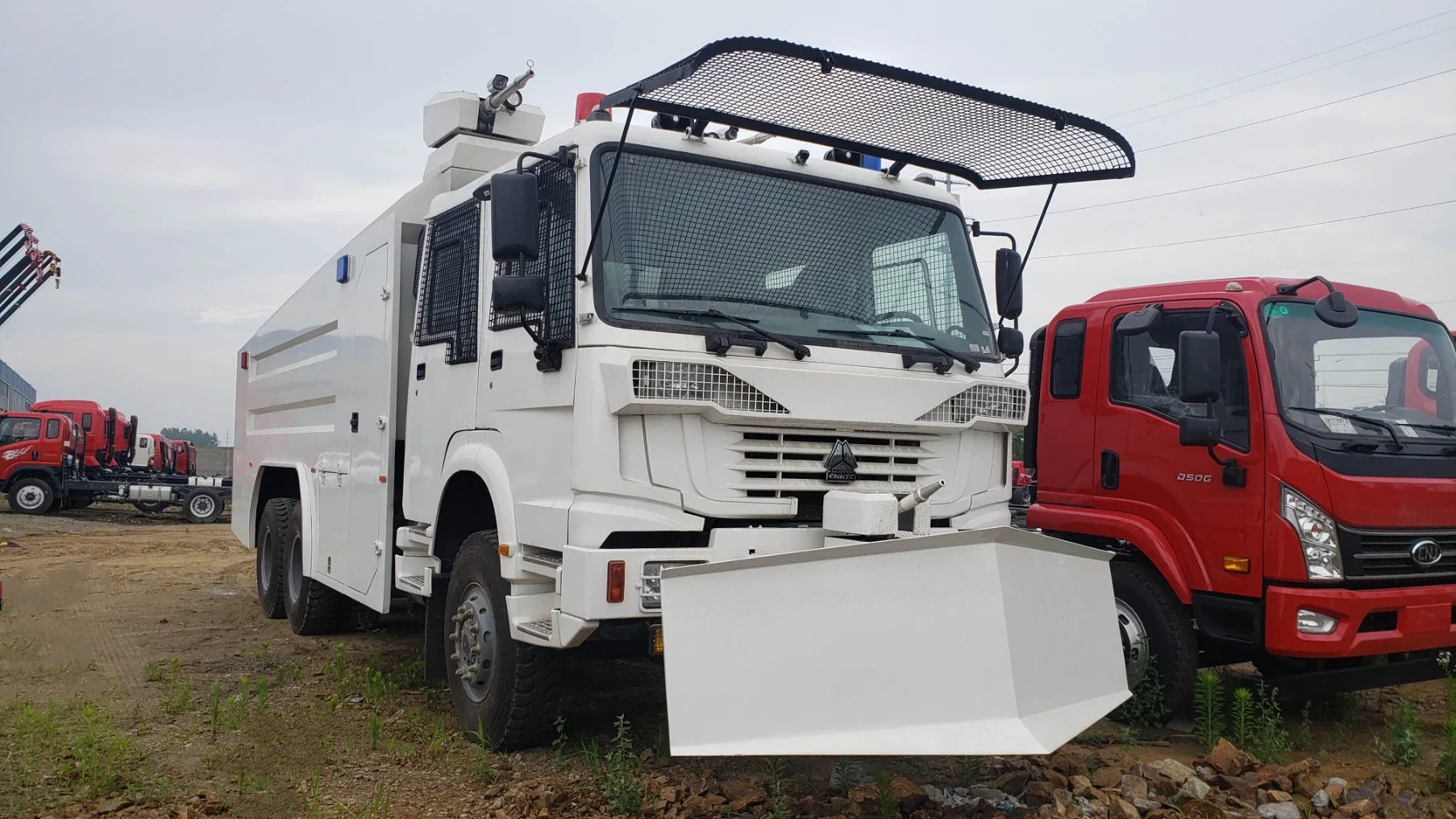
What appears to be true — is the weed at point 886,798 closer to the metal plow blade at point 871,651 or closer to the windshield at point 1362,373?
the metal plow blade at point 871,651

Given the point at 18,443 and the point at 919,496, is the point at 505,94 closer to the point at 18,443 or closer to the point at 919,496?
the point at 919,496

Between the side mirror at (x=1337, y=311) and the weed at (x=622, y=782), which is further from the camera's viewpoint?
the side mirror at (x=1337, y=311)

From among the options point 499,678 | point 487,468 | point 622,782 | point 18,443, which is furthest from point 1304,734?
point 18,443

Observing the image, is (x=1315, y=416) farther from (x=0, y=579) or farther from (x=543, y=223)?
(x=0, y=579)

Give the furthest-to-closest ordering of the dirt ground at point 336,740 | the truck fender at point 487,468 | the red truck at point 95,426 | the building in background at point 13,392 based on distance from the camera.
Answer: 1. the building in background at point 13,392
2. the red truck at point 95,426
3. the truck fender at point 487,468
4. the dirt ground at point 336,740

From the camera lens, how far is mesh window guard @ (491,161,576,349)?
4270 millimetres

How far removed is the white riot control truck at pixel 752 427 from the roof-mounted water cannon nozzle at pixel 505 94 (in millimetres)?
901

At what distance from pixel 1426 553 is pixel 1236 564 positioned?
87cm

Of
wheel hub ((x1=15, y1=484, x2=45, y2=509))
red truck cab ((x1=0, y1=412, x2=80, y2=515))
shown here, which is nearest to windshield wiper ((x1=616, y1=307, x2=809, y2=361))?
red truck cab ((x1=0, y1=412, x2=80, y2=515))

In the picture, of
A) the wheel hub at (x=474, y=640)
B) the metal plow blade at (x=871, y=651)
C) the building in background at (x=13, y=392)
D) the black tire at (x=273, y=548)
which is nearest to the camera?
the metal plow blade at (x=871, y=651)

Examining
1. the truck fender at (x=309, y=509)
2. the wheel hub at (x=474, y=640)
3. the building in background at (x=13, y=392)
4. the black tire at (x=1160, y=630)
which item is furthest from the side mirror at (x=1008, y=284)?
the building in background at (x=13, y=392)

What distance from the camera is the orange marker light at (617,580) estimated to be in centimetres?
394

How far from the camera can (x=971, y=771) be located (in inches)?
175

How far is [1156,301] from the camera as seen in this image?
5828mm
